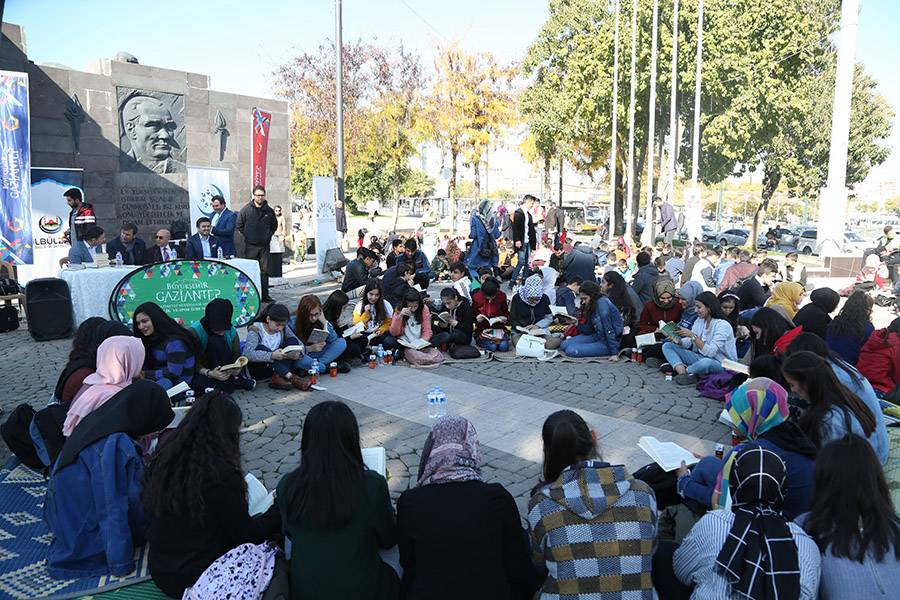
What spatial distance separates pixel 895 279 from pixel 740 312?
8467 millimetres

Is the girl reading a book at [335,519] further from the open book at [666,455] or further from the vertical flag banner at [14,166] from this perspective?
the vertical flag banner at [14,166]

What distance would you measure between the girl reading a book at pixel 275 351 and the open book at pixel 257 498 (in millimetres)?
3071

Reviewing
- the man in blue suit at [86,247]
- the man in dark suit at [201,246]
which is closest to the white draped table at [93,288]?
the man in blue suit at [86,247]

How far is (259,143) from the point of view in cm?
1841

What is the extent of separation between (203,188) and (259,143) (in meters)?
2.81

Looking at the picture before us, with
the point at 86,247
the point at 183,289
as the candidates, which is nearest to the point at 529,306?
the point at 183,289

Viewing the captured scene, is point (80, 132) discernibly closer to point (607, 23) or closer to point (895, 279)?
point (895, 279)

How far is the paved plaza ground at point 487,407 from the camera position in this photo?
5273 mm

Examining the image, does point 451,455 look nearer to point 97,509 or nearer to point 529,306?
point 97,509

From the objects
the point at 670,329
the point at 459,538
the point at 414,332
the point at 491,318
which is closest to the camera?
the point at 459,538

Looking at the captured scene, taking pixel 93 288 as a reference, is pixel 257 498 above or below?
below

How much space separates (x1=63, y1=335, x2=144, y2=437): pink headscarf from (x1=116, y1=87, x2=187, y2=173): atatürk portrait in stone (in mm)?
13564

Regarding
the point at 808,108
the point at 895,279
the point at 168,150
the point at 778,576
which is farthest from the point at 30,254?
the point at 808,108

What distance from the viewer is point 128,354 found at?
422 centimetres
